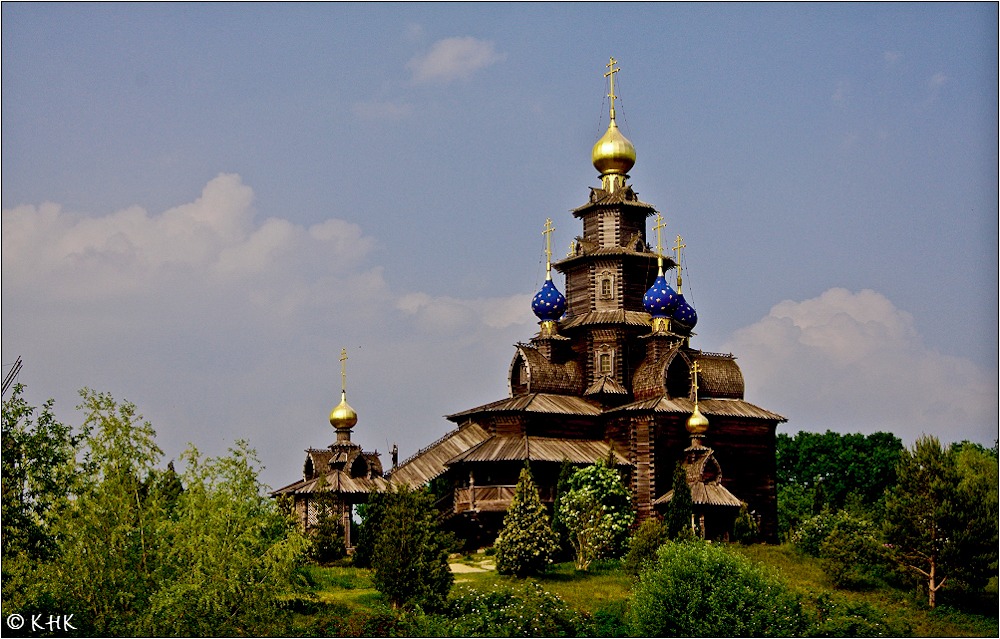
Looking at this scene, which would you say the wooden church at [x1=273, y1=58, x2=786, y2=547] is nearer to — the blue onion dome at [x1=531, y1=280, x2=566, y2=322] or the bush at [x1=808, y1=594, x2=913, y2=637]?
the blue onion dome at [x1=531, y1=280, x2=566, y2=322]

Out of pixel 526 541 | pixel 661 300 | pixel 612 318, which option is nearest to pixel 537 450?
pixel 612 318

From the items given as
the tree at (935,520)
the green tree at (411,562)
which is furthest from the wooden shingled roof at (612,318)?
the green tree at (411,562)

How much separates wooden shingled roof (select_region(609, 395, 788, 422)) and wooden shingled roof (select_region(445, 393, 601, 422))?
3.96ft

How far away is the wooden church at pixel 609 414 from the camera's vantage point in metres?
45.5

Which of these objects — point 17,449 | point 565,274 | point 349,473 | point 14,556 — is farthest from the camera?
point 565,274

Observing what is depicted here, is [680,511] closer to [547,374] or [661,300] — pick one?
[547,374]

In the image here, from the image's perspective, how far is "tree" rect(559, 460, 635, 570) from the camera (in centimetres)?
4141

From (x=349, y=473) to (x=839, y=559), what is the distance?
61.4ft

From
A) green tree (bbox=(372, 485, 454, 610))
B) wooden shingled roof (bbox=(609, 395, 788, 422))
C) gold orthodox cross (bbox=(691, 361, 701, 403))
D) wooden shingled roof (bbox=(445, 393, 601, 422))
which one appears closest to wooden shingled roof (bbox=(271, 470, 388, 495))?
wooden shingled roof (bbox=(445, 393, 601, 422))

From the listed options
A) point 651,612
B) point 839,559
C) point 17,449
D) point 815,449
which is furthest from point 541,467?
point 815,449

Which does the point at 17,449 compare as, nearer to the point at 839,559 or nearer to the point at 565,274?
the point at 839,559

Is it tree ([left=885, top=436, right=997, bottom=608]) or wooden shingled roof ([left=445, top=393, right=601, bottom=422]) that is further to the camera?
wooden shingled roof ([left=445, top=393, right=601, bottom=422])

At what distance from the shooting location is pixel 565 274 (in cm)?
5262

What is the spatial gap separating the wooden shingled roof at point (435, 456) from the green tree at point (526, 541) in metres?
8.88
